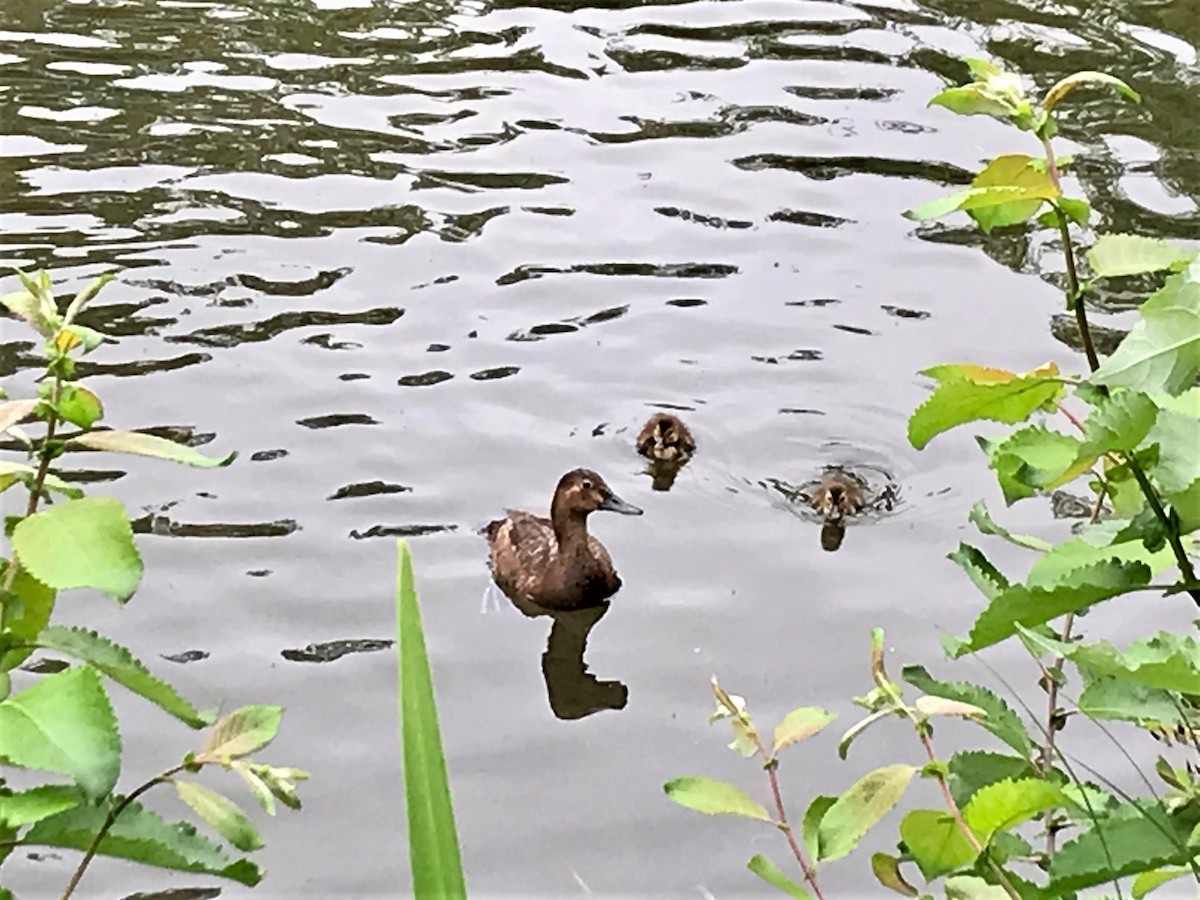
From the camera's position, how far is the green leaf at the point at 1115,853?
1.23 metres

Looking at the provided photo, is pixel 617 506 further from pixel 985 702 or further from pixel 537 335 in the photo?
pixel 985 702

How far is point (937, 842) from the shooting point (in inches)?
58.2

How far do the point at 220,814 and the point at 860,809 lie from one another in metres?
0.60

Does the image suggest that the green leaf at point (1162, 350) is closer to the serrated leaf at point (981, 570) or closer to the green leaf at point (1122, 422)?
the green leaf at point (1122, 422)

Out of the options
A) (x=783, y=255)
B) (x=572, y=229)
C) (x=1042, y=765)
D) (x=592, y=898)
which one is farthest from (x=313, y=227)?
(x=1042, y=765)

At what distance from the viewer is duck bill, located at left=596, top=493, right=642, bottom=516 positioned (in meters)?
5.24

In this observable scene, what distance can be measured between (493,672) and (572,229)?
9.05ft

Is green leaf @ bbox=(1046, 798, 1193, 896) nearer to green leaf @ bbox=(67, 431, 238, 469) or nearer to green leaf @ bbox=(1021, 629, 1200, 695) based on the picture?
green leaf @ bbox=(1021, 629, 1200, 695)

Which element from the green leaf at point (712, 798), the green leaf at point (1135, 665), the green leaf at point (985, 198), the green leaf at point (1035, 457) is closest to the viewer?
the green leaf at point (1135, 665)

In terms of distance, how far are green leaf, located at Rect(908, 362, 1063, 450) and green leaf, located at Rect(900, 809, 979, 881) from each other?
351 mm

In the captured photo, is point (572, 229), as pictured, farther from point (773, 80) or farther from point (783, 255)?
point (773, 80)

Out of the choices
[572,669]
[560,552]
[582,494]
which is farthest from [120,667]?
[582,494]

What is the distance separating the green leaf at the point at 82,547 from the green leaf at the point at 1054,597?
0.68 m

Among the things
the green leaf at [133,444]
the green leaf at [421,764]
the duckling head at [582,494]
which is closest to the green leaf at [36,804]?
the green leaf at [133,444]
